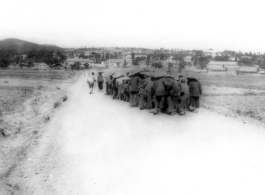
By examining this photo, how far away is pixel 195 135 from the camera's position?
7793 mm

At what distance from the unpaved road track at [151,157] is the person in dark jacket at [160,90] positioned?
751 millimetres

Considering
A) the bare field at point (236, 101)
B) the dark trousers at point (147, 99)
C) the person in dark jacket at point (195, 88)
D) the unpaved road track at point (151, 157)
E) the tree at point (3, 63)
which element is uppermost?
Result: the person in dark jacket at point (195, 88)

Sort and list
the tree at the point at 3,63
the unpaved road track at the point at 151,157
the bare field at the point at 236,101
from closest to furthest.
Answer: the unpaved road track at the point at 151,157 < the bare field at the point at 236,101 < the tree at the point at 3,63

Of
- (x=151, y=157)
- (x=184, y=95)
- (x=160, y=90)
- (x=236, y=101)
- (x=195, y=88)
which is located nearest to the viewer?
(x=151, y=157)

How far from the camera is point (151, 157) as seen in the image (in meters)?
6.21

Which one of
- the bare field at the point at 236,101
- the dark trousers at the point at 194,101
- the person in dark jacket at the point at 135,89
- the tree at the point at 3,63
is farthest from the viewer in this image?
the tree at the point at 3,63

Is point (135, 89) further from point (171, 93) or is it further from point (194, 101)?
point (194, 101)

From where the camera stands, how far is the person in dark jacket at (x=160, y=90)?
10.5m

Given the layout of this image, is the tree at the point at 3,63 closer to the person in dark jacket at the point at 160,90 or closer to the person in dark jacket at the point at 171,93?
the person in dark jacket at the point at 160,90

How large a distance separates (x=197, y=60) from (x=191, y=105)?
234 feet

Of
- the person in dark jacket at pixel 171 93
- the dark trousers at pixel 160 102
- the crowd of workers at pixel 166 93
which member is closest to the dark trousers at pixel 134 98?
the crowd of workers at pixel 166 93

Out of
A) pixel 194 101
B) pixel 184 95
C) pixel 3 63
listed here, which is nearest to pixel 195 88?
pixel 194 101

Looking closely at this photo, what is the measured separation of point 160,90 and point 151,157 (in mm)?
4684

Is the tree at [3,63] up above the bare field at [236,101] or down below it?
below
